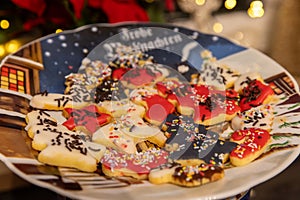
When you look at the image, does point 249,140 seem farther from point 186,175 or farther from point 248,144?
point 186,175

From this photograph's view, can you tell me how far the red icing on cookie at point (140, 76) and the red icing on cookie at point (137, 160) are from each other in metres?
0.18

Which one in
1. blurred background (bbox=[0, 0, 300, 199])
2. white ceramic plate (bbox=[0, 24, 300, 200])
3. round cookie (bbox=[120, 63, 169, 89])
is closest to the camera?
Result: white ceramic plate (bbox=[0, 24, 300, 200])

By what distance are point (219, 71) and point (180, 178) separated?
0.30m

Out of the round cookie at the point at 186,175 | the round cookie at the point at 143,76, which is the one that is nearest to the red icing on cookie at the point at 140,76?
the round cookie at the point at 143,76

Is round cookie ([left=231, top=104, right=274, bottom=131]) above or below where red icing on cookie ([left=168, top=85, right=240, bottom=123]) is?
below

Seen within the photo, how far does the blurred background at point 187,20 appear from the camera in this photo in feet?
3.82

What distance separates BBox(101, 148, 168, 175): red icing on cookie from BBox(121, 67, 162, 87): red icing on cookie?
18cm

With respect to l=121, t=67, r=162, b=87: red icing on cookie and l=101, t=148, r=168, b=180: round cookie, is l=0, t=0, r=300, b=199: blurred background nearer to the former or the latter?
l=121, t=67, r=162, b=87: red icing on cookie

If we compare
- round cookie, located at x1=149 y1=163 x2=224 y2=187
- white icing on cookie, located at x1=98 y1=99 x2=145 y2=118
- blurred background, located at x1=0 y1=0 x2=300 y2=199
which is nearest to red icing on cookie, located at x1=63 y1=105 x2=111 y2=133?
white icing on cookie, located at x1=98 y1=99 x2=145 y2=118

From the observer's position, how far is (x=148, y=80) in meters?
0.90

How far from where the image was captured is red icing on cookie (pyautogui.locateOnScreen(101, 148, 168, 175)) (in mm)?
706

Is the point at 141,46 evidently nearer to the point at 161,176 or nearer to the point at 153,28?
the point at 153,28

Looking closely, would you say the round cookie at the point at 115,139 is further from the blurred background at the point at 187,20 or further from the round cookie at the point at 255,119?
the blurred background at the point at 187,20

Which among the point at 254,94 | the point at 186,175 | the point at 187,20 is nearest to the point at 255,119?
the point at 254,94
